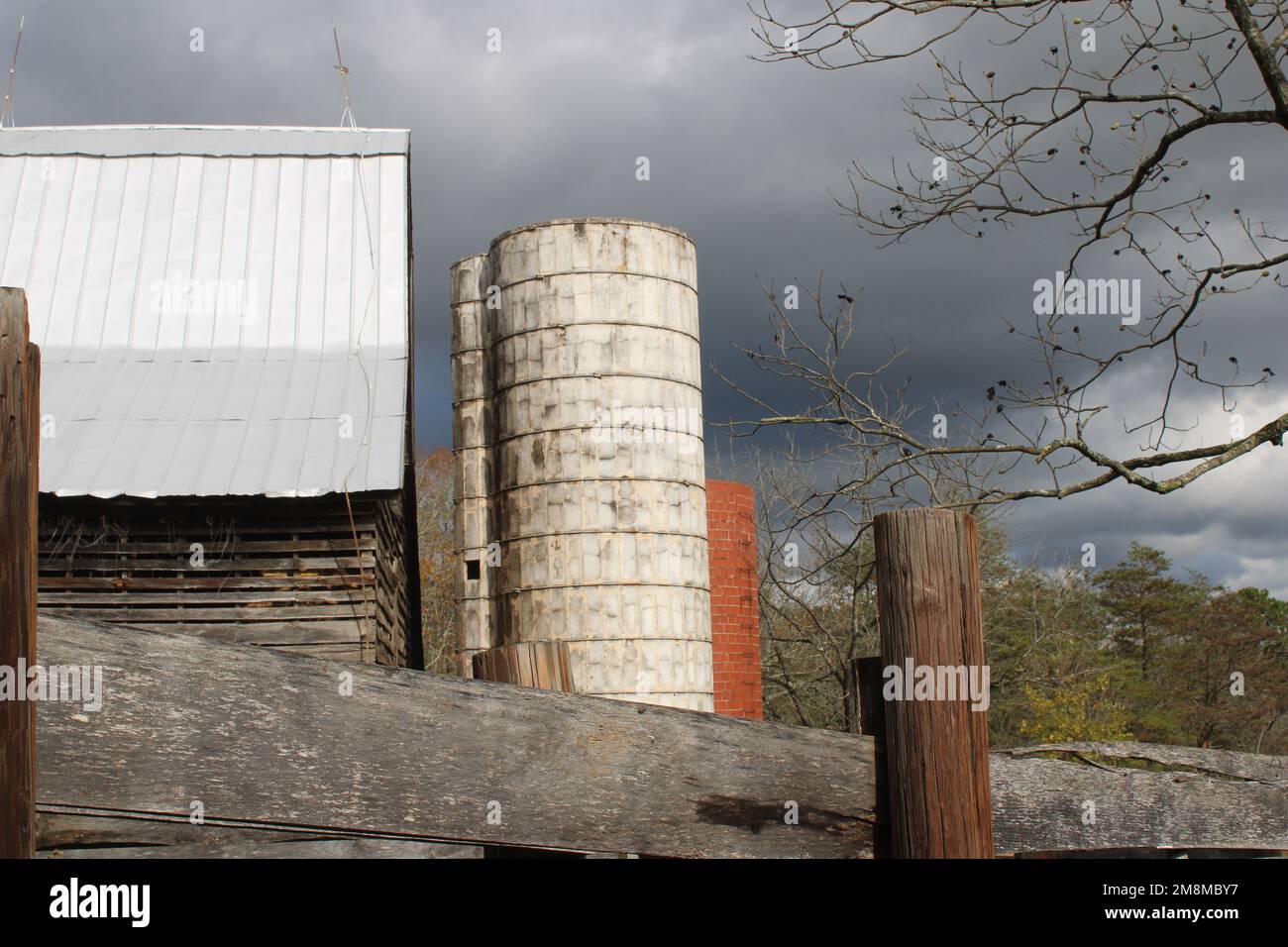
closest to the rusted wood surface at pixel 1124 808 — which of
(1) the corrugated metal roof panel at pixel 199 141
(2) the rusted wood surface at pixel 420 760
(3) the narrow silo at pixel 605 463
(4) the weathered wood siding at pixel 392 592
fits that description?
(2) the rusted wood surface at pixel 420 760

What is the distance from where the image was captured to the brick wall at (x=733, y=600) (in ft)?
54.9

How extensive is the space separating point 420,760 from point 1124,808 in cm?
162

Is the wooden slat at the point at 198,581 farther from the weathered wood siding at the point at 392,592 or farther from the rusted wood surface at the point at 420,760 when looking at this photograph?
the rusted wood surface at the point at 420,760

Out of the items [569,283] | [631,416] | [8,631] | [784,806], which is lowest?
[784,806]

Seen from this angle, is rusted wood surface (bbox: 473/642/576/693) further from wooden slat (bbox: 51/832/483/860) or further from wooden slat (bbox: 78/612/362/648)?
wooden slat (bbox: 78/612/362/648)

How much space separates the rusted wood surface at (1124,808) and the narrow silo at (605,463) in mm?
11861

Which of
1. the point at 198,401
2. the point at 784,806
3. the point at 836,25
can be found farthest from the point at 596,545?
the point at 784,806

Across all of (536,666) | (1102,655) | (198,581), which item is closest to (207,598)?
(198,581)

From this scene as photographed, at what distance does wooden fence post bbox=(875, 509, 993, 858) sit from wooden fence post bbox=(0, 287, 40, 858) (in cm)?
162

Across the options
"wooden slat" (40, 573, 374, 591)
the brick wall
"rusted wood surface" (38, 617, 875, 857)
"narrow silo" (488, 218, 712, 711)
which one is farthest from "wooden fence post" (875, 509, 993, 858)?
the brick wall

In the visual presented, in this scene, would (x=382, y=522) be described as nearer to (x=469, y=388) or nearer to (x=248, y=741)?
(x=469, y=388)

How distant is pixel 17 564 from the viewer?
213 centimetres
